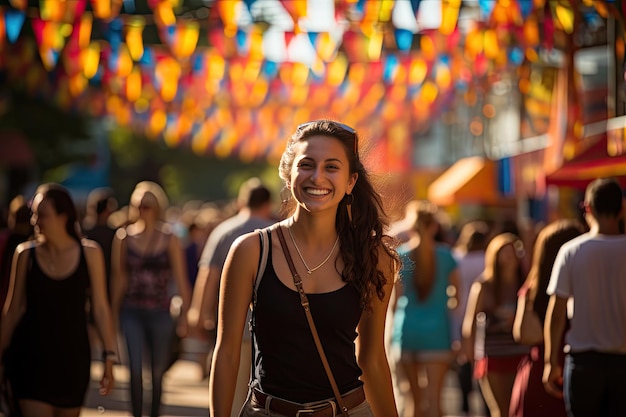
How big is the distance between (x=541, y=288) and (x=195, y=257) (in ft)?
28.7

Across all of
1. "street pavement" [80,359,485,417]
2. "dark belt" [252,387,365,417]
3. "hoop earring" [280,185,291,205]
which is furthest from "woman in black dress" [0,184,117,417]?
"street pavement" [80,359,485,417]

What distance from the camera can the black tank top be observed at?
480 centimetres

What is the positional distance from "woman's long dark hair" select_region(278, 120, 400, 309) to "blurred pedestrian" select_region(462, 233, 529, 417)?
171 inches

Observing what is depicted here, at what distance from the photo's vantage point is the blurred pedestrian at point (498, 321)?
9.36m

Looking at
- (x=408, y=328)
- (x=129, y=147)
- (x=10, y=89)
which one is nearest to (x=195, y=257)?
(x=408, y=328)

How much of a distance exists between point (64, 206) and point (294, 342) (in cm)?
325


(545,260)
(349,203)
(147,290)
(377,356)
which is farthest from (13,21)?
(377,356)

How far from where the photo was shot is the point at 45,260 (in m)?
7.68

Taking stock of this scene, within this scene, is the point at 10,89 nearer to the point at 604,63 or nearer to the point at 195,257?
the point at 604,63

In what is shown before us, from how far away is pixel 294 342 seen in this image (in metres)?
4.80

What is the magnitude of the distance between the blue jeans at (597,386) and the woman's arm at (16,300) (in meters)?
2.96

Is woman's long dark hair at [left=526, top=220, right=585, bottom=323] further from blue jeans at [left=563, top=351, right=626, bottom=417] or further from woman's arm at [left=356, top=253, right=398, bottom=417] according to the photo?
woman's arm at [left=356, top=253, right=398, bottom=417]

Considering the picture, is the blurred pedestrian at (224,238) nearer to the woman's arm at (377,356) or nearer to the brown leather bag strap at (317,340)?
the woman's arm at (377,356)

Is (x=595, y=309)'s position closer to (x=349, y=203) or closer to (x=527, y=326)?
(x=527, y=326)
